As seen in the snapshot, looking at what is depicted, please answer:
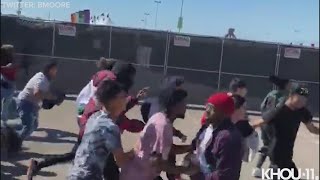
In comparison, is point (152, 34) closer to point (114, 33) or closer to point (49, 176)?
point (114, 33)

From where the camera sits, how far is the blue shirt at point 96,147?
3.72m

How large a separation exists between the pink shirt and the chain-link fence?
12.2m

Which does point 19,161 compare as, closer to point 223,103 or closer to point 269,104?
point 269,104

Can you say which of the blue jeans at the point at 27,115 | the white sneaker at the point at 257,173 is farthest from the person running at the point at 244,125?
the blue jeans at the point at 27,115

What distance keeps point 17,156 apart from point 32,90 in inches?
36.7

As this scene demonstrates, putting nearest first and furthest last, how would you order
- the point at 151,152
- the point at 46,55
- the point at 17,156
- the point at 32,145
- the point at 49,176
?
the point at 151,152 < the point at 49,176 < the point at 17,156 < the point at 32,145 < the point at 46,55

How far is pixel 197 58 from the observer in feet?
55.7

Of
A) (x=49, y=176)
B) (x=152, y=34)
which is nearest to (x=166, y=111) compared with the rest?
(x=49, y=176)

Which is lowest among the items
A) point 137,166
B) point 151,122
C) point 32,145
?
point 32,145

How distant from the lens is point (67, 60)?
16.5 meters

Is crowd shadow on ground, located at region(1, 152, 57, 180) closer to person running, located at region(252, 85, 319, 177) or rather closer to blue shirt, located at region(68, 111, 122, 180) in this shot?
person running, located at region(252, 85, 319, 177)

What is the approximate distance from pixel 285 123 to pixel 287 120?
42mm

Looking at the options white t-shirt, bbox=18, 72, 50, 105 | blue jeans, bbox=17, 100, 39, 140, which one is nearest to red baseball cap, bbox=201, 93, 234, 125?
white t-shirt, bbox=18, 72, 50, 105

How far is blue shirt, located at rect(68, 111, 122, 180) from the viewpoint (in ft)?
12.2
